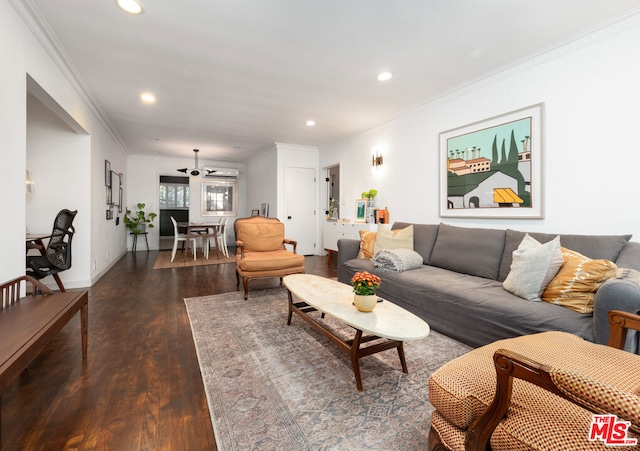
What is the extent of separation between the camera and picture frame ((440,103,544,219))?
9.46ft

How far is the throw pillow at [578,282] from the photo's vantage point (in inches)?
70.9

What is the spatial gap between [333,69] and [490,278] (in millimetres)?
2651

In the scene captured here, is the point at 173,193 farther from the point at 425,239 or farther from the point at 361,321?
A: the point at 361,321

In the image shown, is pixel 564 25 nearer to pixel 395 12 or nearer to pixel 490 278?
pixel 395 12

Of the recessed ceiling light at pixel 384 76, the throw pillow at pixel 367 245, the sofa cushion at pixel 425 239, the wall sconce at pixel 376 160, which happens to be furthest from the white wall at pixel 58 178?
the sofa cushion at pixel 425 239

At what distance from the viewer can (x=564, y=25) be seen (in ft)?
7.82

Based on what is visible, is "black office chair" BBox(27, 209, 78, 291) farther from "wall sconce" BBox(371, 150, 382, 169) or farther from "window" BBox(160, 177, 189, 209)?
"window" BBox(160, 177, 189, 209)

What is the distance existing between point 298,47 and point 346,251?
2367mm

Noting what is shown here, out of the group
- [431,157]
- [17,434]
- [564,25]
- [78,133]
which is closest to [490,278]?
[431,157]

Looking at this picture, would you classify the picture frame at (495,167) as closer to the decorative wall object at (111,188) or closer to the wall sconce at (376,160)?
the wall sconce at (376,160)

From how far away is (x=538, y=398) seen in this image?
0.94 meters

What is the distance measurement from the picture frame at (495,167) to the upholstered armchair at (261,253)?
2122 millimetres

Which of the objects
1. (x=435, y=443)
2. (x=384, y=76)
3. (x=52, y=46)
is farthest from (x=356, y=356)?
(x=52, y=46)

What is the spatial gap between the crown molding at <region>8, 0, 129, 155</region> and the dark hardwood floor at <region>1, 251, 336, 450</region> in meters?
2.50
